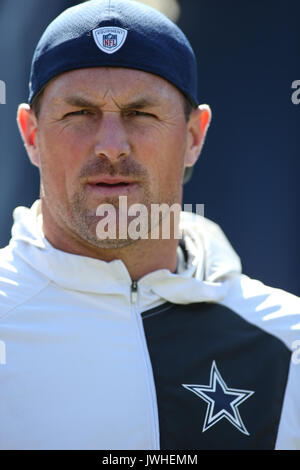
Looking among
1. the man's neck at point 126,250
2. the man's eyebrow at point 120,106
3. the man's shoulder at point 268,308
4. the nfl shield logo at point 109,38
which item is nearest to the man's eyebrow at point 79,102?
the man's eyebrow at point 120,106

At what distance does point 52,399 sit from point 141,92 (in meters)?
0.79

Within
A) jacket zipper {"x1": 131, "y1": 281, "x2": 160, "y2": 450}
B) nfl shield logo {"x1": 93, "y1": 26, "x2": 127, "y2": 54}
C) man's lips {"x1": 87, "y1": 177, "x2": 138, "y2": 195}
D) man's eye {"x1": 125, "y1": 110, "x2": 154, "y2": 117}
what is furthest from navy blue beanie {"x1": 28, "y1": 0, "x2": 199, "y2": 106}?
jacket zipper {"x1": 131, "y1": 281, "x2": 160, "y2": 450}

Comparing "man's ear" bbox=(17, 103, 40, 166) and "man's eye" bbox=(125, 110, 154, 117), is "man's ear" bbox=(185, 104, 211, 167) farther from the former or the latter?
"man's ear" bbox=(17, 103, 40, 166)

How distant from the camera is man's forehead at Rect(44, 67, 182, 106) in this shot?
68.6 inches

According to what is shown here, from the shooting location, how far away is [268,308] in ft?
6.26

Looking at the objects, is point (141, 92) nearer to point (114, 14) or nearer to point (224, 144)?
point (114, 14)

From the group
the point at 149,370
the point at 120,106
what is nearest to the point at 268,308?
the point at 149,370

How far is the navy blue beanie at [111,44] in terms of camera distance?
176 centimetres

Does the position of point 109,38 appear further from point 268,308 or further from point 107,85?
point 268,308

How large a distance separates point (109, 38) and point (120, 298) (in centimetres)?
67

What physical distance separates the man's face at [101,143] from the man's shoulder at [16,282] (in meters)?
0.15

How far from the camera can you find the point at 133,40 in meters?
1.79

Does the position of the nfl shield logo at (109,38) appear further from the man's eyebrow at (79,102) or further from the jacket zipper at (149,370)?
the jacket zipper at (149,370)
